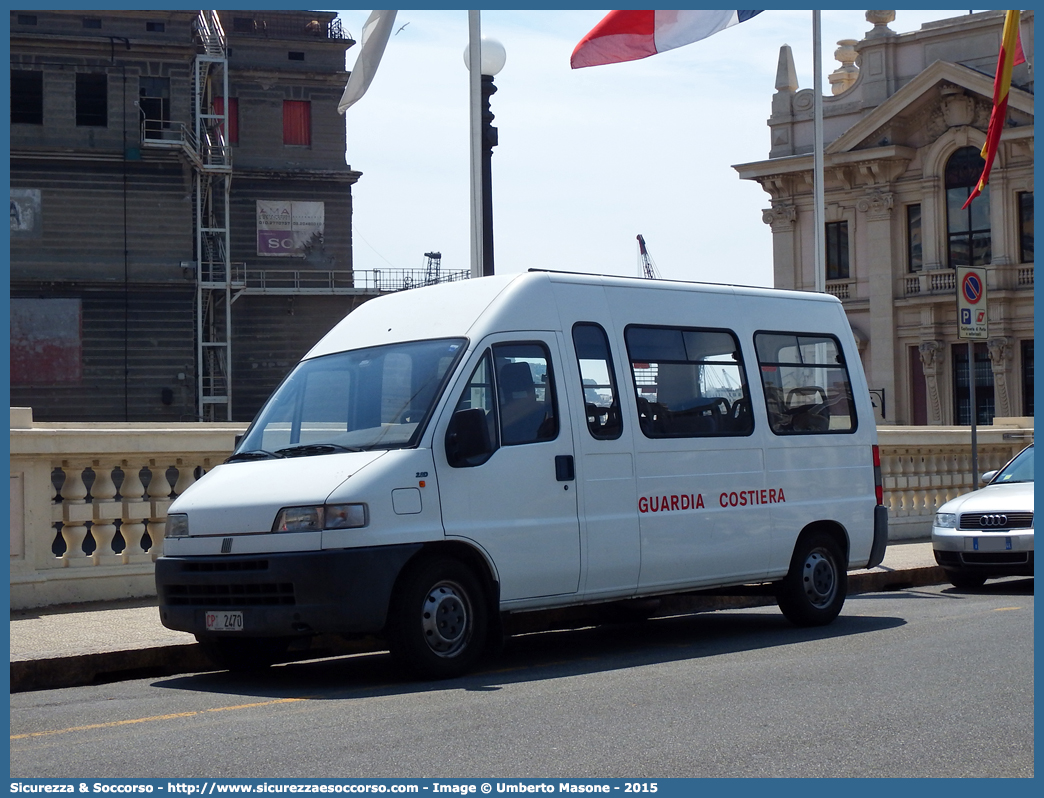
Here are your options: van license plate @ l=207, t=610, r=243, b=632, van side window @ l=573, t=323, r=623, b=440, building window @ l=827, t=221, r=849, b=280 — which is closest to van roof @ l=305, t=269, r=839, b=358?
van side window @ l=573, t=323, r=623, b=440

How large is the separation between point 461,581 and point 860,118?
45221mm

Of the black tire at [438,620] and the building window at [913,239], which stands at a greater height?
the building window at [913,239]

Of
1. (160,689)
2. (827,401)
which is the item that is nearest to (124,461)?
(160,689)

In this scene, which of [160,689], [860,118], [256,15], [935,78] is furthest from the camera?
[256,15]

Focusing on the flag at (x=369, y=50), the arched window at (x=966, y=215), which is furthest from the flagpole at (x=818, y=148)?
the arched window at (x=966, y=215)

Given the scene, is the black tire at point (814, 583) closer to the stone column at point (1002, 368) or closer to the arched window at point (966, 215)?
the stone column at point (1002, 368)

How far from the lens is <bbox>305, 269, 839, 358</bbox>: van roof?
9.31 m

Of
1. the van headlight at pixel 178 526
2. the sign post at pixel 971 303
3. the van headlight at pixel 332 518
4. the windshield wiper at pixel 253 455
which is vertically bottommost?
the van headlight at pixel 178 526

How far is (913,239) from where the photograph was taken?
50312 millimetres

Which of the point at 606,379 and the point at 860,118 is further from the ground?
the point at 860,118

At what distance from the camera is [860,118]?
5075cm

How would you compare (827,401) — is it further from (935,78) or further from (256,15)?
(256,15)

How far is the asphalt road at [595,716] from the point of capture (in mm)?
6074

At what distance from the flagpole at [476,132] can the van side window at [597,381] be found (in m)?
5.21
